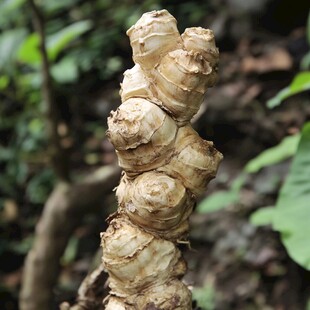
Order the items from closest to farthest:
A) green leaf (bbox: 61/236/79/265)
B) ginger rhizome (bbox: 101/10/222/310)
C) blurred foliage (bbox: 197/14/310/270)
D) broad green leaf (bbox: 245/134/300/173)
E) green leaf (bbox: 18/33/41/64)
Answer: ginger rhizome (bbox: 101/10/222/310) < blurred foliage (bbox: 197/14/310/270) < broad green leaf (bbox: 245/134/300/173) < green leaf (bbox: 18/33/41/64) < green leaf (bbox: 61/236/79/265)

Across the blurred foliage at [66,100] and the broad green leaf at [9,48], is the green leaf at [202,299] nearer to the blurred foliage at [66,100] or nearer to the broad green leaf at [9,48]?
the broad green leaf at [9,48]

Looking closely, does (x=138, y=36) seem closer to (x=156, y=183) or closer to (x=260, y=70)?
(x=156, y=183)

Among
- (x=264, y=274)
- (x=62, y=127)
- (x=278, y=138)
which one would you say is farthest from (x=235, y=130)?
(x=62, y=127)

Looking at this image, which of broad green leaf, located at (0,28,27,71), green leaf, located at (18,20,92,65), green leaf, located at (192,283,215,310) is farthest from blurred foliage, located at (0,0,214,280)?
green leaf, located at (192,283,215,310)

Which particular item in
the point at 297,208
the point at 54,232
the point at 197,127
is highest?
the point at 297,208

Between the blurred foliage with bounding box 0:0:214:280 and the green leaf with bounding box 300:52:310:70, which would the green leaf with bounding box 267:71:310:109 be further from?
the blurred foliage with bounding box 0:0:214:280

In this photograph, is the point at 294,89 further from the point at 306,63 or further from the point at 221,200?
the point at 221,200

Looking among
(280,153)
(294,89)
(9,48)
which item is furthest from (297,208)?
(9,48)

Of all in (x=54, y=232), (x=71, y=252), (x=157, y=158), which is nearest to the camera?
(x=157, y=158)
